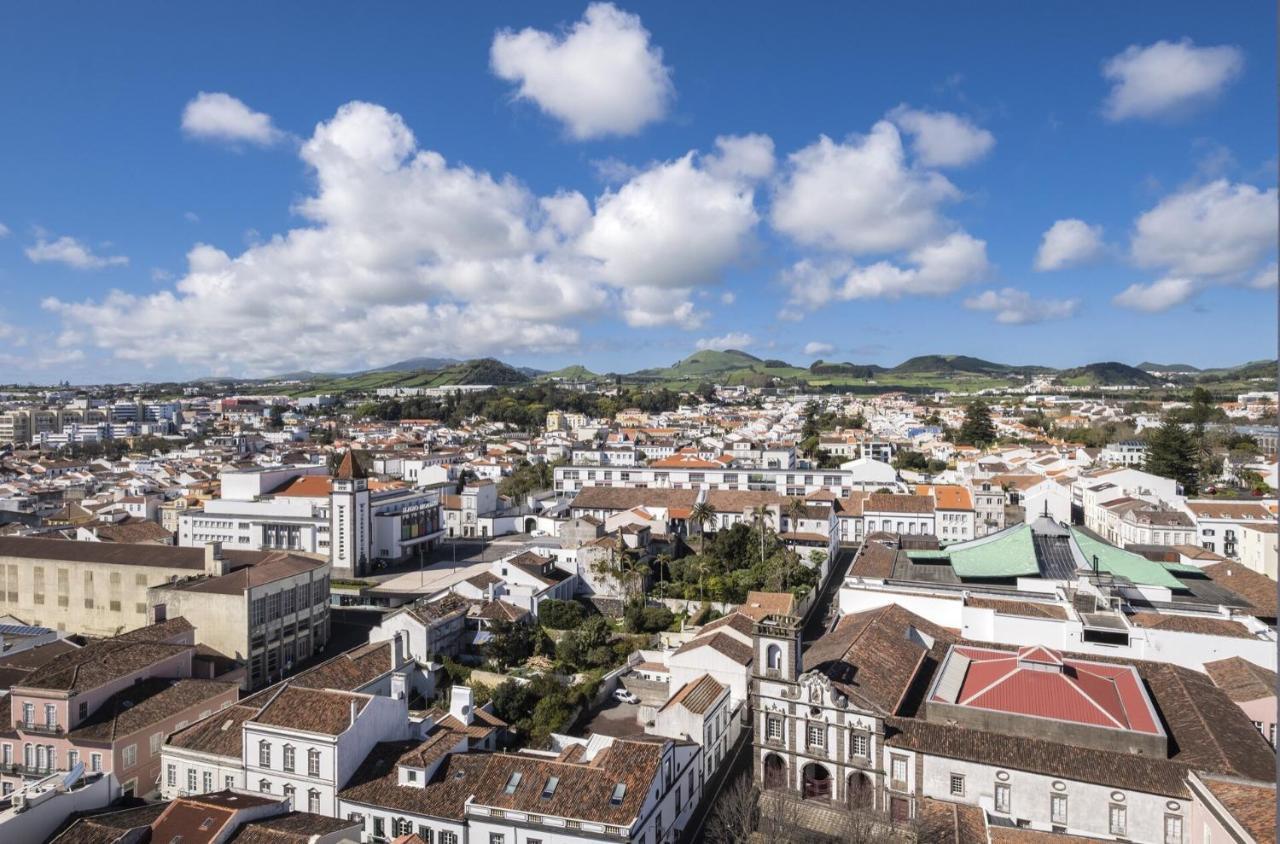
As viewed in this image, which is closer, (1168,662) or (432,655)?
(1168,662)

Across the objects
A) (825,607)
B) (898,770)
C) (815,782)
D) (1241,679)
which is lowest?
(825,607)

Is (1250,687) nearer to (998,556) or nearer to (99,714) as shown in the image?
(998,556)

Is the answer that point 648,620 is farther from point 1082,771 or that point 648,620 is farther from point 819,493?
point 819,493

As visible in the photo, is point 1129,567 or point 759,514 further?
point 759,514

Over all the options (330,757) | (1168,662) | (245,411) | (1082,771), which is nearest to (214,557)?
(330,757)

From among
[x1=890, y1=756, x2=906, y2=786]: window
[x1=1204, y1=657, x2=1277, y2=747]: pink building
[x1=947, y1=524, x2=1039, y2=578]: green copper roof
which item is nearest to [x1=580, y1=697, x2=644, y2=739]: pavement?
[x1=890, y1=756, x2=906, y2=786]: window

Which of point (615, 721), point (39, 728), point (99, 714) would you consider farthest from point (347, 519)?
point (615, 721)
